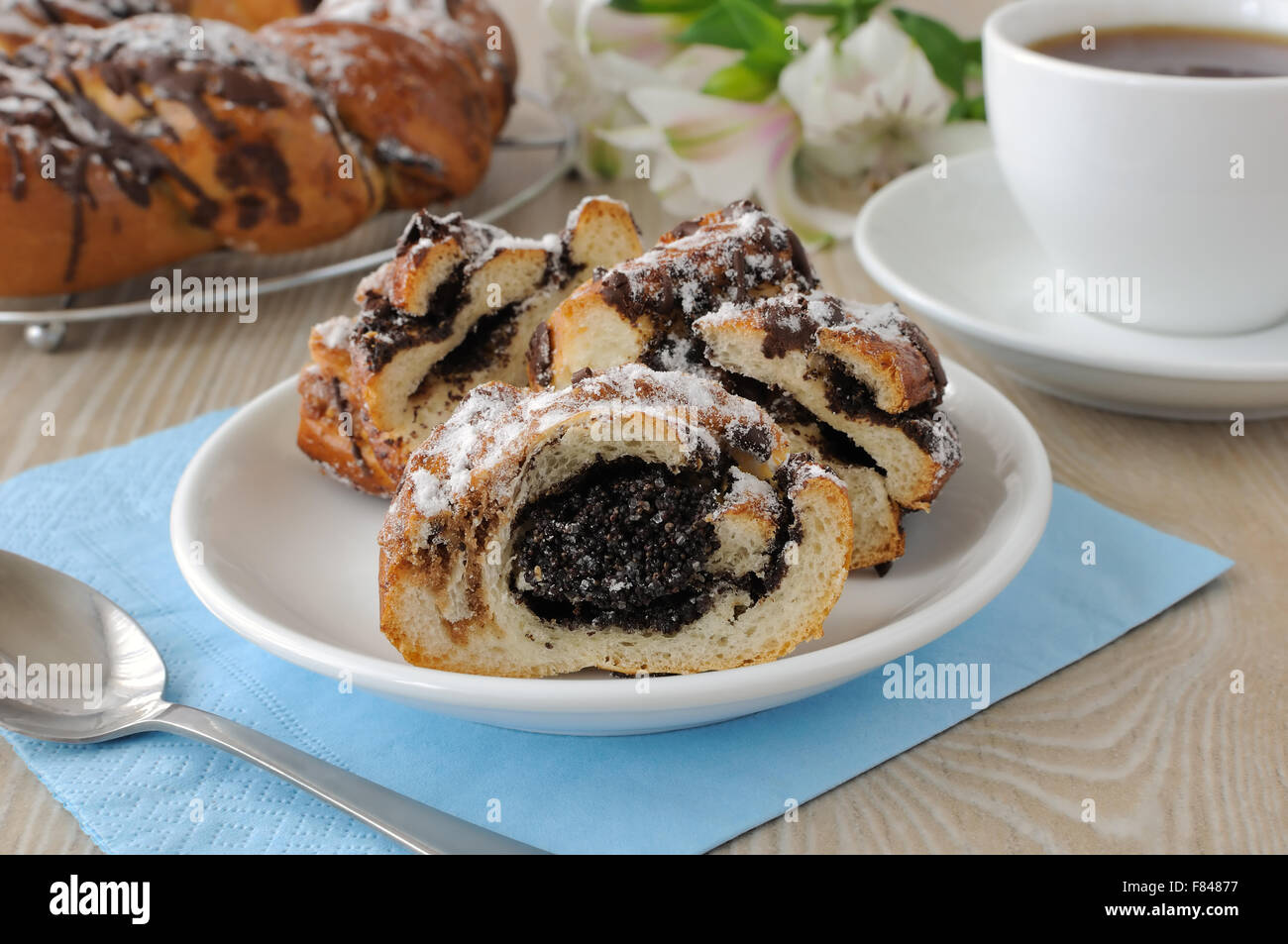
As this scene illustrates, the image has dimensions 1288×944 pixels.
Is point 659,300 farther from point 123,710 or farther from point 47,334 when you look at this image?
point 47,334

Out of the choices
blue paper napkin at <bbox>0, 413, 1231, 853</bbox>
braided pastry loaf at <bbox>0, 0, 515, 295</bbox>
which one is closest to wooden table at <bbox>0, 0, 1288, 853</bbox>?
blue paper napkin at <bbox>0, 413, 1231, 853</bbox>

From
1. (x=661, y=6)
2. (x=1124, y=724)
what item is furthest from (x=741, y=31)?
(x=1124, y=724)

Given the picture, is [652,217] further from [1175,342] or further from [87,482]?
[87,482]

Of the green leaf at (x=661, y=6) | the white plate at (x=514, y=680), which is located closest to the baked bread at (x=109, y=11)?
the green leaf at (x=661, y=6)

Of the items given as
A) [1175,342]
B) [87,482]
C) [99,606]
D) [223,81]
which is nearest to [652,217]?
[223,81]

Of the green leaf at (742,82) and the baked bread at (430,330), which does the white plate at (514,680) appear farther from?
the green leaf at (742,82)

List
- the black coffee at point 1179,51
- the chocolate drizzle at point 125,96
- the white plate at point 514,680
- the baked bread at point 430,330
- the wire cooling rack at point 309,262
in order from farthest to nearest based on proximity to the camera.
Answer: the wire cooling rack at point 309,262
the chocolate drizzle at point 125,96
the black coffee at point 1179,51
the baked bread at point 430,330
the white plate at point 514,680
